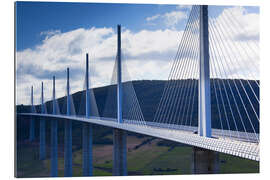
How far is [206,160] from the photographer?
358 inches

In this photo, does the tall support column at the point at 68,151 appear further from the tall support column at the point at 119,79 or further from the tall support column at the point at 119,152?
the tall support column at the point at 119,79

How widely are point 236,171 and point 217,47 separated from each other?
11.3ft

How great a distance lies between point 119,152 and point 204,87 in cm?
962

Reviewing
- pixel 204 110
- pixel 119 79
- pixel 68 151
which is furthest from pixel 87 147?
pixel 204 110

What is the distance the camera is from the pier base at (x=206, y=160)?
29.8 feet

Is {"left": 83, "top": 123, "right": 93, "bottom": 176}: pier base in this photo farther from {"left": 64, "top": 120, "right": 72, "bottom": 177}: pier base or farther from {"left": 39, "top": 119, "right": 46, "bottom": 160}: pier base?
{"left": 39, "top": 119, "right": 46, "bottom": 160}: pier base

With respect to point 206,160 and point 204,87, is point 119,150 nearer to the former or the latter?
point 206,160

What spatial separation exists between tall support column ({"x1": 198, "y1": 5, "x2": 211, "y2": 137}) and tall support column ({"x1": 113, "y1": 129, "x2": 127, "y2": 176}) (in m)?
8.80

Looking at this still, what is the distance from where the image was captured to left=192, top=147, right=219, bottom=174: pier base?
9070mm

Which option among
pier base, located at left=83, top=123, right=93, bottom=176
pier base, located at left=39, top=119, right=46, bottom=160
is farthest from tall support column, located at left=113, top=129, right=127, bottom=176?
pier base, located at left=39, top=119, right=46, bottom=160

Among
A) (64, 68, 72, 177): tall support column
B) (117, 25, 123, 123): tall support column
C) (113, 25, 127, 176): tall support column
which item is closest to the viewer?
(117, 25, 123, 123): tall support column
